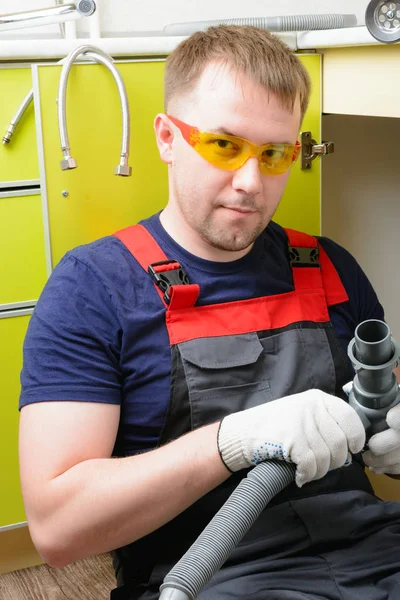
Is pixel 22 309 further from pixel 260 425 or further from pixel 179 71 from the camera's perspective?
pixel 260 425

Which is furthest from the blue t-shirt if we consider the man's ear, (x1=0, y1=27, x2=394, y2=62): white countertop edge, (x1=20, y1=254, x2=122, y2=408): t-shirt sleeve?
(x1=0, y1=27, x2=394, y2=62): white countertop edge

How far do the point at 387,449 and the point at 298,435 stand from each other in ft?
0.60

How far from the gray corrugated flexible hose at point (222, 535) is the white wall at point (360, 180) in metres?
1.21

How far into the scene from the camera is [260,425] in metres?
0.97

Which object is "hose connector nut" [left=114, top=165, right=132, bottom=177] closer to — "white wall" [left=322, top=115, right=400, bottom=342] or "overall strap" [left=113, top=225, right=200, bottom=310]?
"overall strap" [left=113, top=225, right=200, bottom=310]

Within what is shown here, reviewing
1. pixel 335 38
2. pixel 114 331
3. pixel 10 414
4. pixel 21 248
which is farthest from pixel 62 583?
pixel 335 38

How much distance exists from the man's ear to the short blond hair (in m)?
0.04

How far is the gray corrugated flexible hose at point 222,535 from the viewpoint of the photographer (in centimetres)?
77

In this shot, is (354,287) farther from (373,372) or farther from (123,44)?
(123,44)

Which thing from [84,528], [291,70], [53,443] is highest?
[291,70]

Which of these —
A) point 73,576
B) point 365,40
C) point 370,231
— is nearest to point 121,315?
point 365,40

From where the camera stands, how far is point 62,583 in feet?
5.74

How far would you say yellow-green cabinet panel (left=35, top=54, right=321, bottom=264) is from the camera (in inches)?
54.2

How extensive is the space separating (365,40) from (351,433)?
2.27ft
